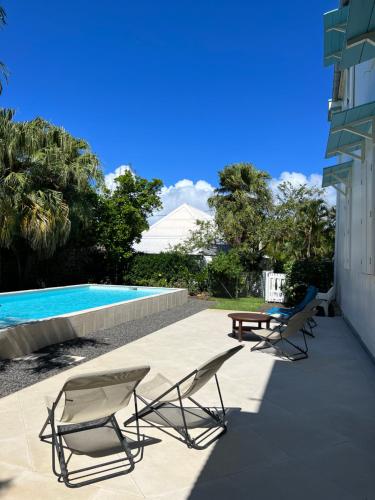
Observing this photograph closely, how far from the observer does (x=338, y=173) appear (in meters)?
10.7

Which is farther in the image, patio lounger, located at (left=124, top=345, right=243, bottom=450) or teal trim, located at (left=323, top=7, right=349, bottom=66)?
teal trim, located at (left=323, top=7, right=349, bottom=66)

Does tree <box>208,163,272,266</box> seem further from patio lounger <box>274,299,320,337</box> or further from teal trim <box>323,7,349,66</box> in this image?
teal trim <box>323,7,349,66</box>

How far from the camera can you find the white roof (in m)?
28.9

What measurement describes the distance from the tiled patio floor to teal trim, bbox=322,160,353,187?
17.4 ft

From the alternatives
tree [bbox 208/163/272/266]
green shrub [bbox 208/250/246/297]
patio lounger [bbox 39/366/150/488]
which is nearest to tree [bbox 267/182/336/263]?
tree [bbox 208/163/272/266]

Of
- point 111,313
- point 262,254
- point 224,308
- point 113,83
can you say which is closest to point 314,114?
point 262,254

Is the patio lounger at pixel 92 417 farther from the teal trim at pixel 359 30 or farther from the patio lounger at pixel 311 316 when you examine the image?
the patio lounger at pixel 311 316

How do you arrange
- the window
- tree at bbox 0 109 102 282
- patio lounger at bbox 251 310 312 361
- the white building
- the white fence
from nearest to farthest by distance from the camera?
the white building
the window
patio lounger at bbox 251 310 312 361
tree at bbox 0 109 102 282
the white fence

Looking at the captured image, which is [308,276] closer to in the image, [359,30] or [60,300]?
[60,300]

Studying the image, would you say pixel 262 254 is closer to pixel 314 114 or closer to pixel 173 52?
pixel 314 114

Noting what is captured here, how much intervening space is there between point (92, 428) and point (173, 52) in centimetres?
1831

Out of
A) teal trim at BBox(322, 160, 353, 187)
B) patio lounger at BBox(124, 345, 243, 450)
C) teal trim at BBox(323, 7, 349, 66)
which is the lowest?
patio lounger at BBox(124, 345, 243, 450)

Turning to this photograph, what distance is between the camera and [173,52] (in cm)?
1838

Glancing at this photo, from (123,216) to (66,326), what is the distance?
12491mm
